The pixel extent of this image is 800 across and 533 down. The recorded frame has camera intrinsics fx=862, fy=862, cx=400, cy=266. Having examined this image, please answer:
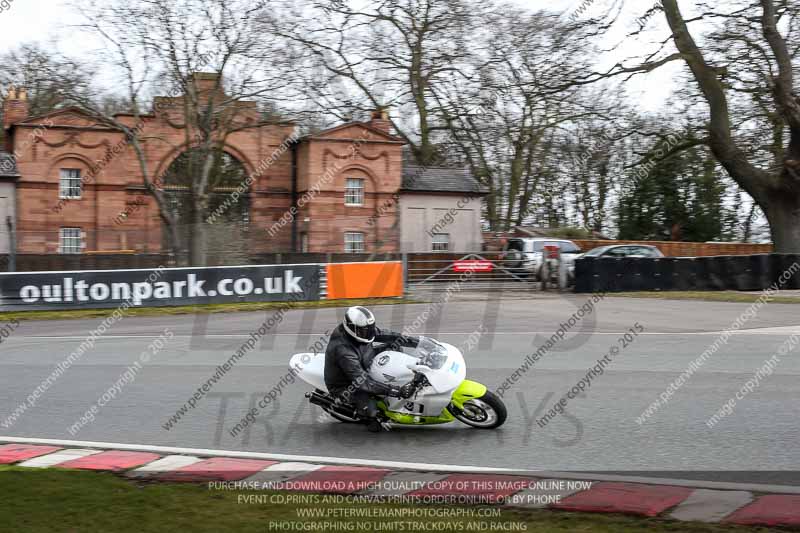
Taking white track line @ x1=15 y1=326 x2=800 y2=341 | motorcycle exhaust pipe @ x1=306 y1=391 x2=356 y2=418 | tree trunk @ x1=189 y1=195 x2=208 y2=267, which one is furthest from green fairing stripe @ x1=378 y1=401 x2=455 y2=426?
tree trunk @ x1=189 y1=195 x2=208 y2=267

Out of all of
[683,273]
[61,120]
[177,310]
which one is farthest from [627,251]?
[61,120]

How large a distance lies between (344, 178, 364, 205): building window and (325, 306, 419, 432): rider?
120 ft

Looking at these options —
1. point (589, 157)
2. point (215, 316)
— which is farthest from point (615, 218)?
point (215, 316)

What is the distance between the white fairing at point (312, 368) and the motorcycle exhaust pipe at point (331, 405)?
0.29ft

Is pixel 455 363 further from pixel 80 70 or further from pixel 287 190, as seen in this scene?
pixel 287 190

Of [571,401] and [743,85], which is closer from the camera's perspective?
[571,401]

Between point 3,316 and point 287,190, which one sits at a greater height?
point 287,190

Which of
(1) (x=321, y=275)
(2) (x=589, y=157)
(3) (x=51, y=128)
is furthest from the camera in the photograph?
(2) (x=589, y=157)

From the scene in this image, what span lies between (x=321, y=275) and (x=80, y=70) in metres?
14.2

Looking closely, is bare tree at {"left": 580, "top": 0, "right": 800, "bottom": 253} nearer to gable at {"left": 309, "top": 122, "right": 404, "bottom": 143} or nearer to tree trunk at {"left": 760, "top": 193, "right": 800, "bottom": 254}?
tree trunk at {"left": 760, "top": 193, "right": 800, "bottom": 254}

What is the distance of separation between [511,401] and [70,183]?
36.4 m

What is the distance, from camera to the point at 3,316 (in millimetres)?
21438

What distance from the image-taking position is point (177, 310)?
2281 cm

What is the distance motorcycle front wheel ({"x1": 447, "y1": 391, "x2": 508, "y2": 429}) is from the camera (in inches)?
332
